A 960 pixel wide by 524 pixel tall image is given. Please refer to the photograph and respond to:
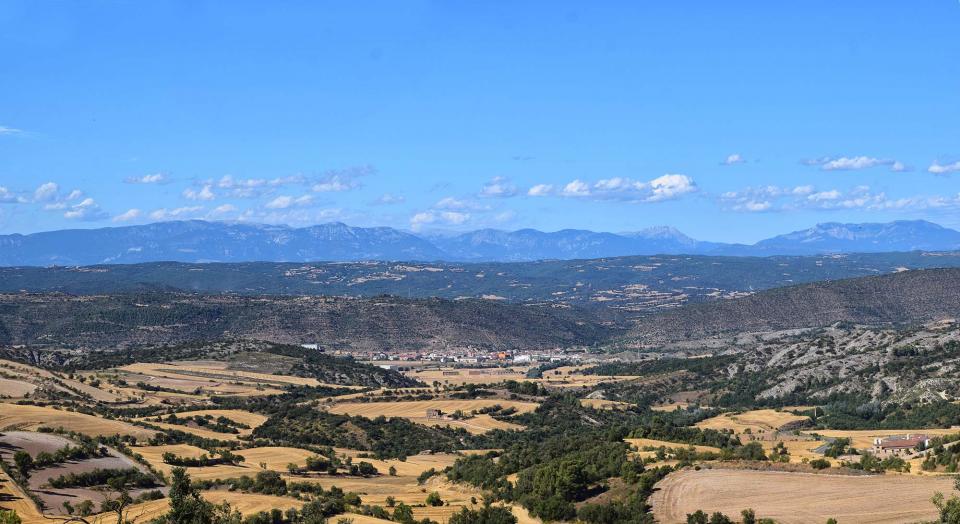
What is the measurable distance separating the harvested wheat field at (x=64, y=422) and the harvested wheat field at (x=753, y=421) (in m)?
50.2

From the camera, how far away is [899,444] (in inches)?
3024

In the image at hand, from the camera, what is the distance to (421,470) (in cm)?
8794

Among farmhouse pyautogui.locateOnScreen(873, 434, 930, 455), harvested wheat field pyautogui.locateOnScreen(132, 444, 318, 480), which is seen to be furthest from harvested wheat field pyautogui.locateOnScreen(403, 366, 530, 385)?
farmhouse pyautogui.locateOnScreen(873, 434, 930, 455)

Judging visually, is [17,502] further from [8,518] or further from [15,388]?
[15,388]

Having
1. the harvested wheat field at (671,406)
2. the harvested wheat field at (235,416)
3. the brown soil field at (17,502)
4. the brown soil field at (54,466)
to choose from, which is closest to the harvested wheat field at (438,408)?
the harvested wheat field at (235,416)

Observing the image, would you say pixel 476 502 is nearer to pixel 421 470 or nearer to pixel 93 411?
pixel 421 470

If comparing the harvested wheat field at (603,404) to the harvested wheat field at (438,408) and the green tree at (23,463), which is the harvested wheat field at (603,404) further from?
the green tree at (23,463)

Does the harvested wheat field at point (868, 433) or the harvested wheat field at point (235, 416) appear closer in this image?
the harvested wheat field at point (868, 433)

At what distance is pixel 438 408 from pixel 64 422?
44.2m

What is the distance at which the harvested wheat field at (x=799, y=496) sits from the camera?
54.4m

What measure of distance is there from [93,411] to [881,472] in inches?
2850

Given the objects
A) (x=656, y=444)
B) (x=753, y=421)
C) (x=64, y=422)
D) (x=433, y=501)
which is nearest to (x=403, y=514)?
(x=433, y=501)

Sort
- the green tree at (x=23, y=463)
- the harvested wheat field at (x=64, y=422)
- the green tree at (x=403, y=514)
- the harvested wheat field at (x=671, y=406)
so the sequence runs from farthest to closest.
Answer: the harvested wheat field at (x=671, y=406) < the harvested wheat field at (x=64, y=422) < the green tree at (x=23, y=463) < the green tree at (x=403, y=514)

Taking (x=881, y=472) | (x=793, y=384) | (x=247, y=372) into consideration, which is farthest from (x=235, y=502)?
(x=247, y=372)
